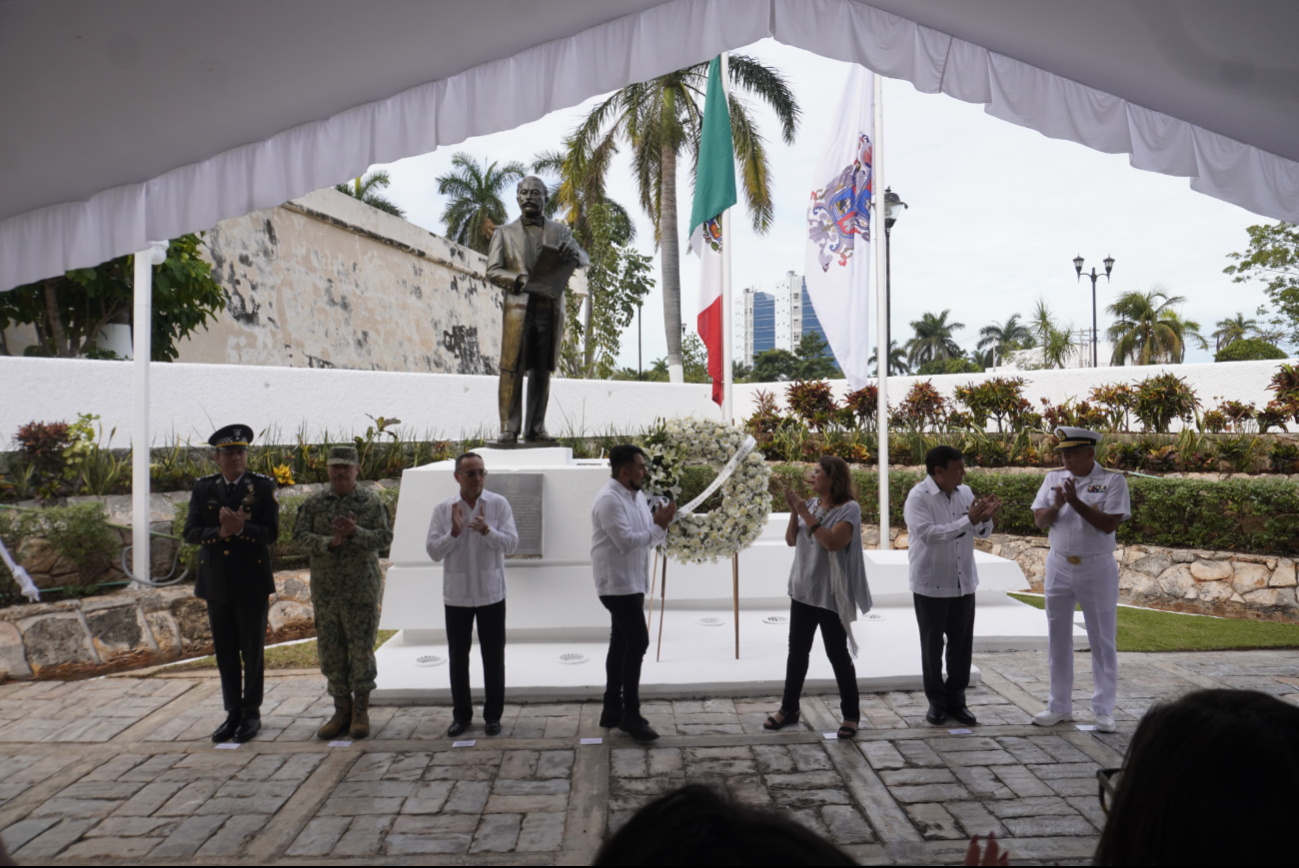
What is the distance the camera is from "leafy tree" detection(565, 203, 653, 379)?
19.7 meters

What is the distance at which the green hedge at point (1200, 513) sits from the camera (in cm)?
852

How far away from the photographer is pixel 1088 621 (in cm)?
495

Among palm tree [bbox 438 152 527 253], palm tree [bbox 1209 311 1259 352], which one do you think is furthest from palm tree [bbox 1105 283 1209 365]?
palm tree [bbox 438 152 527 253]

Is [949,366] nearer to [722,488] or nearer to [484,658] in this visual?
[722,488]

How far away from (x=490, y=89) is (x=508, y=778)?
11.7ft

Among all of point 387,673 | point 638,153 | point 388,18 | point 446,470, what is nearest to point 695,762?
point 387,673

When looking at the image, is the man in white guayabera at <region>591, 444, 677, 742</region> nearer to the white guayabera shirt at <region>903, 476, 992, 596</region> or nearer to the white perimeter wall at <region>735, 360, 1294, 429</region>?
the white guayabera shirt at <region>903, 476, 992, 596</region>

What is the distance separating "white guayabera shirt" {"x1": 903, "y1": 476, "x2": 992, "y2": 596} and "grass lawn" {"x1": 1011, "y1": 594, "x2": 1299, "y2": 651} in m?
2.82

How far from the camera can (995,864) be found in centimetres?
94

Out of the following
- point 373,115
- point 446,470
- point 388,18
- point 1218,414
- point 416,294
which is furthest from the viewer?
point 416,294

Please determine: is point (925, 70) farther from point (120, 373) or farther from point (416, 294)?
point (416, 294)

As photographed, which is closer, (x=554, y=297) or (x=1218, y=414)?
(x=554, y=297)

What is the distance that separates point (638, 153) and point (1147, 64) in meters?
19.0

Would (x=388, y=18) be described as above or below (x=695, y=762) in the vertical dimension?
above
